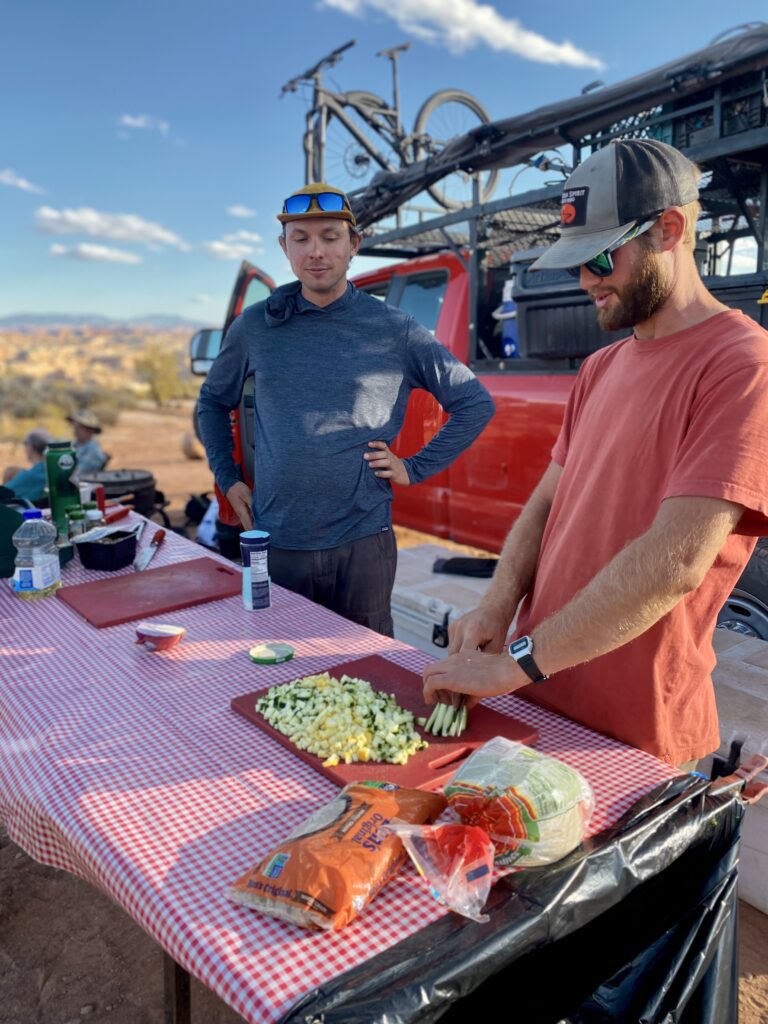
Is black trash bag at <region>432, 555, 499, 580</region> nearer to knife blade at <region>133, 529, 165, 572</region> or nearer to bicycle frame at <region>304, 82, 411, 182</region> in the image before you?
knife blade at <region>133, 529, 165, 572</region>

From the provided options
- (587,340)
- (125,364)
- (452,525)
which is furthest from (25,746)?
(125,364)

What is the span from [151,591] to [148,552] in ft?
1.60

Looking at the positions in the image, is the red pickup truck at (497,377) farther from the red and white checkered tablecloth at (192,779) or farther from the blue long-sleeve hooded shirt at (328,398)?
the red and white checkered tablecloth at (192,779)

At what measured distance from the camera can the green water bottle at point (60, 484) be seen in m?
3.15

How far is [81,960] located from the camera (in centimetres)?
245

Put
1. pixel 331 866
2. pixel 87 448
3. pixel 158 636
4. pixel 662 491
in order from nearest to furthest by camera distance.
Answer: pixel 331 866 → pixel 662 491 → pixel 158 636 → pixel 87 448

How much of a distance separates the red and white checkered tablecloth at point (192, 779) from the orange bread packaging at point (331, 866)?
0.03 metres

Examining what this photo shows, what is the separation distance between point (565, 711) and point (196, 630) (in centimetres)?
107

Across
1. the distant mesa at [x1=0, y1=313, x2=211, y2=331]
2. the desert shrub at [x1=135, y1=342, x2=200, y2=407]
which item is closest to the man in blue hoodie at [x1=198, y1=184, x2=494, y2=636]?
the desert shrub at [x1=135, y1=342, x2=200, y2=407]

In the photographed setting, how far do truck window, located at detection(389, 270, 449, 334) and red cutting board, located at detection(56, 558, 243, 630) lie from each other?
290 centimetres

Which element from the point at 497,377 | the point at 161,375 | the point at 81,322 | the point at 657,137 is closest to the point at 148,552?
the point at 497,377

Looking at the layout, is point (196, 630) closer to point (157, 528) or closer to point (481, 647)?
point (481, 647)

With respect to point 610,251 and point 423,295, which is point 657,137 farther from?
point 610,251

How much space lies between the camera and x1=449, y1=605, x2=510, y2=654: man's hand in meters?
1.81
